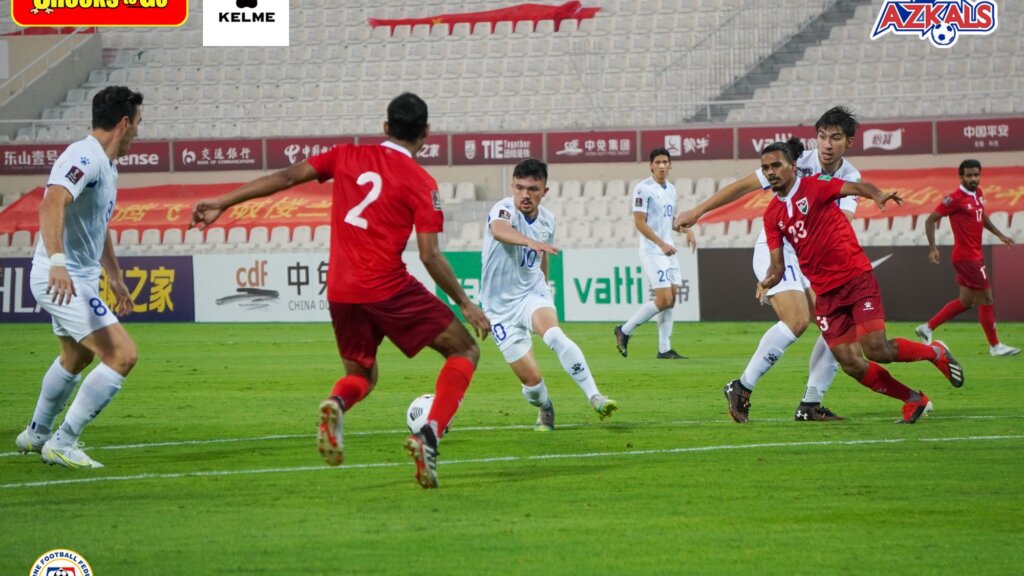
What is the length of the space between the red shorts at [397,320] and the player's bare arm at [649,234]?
29.3ft

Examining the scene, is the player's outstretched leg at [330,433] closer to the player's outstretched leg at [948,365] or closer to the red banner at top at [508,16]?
the player's outstretched leg at [948,365]

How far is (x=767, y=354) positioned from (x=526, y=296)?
1834 mm

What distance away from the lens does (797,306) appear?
1084 cm

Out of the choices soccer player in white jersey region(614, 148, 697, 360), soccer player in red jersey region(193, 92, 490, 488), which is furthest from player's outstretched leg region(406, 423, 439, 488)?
soccer player in white jersey region(614, 148, 697, 360)

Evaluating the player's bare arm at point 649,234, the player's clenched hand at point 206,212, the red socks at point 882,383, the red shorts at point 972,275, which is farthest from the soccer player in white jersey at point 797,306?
the red shorts at point 972,275

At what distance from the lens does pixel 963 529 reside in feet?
20.1

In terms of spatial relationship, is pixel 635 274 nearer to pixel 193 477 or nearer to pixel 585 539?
pixel 193 477

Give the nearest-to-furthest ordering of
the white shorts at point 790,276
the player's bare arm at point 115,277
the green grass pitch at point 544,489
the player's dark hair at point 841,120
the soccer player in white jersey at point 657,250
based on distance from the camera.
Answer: the green grass pitch at point 544,489
the player's bare arm at point 115,277
the player's dark hair at point 841,120
the white shorts at point 790,276
the soccer player in white jersey at point 657,250

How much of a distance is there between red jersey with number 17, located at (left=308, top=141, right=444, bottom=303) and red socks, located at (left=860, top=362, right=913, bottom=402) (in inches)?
154

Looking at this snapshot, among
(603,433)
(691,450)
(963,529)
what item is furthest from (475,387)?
(963,529)

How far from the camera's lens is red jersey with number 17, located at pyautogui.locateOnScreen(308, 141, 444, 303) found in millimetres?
7293

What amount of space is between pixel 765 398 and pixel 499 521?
6.25 meters

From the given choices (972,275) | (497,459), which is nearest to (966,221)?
(972,275)

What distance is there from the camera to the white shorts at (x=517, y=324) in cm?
1002
